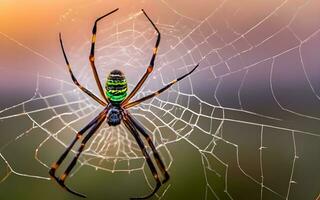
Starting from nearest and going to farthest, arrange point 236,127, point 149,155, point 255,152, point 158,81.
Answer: point 149,155, point 158,81, point 255,152, point 236,127

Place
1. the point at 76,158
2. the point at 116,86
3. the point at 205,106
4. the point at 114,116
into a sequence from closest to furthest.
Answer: the point at 116,86 < the point at 76,158 < the point at 114,116 < the point at 205,106

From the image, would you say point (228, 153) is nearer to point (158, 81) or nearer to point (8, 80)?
point (158, 81)

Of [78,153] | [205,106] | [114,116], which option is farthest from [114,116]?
[205,106]

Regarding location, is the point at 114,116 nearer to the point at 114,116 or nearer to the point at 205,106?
the point at 114,116

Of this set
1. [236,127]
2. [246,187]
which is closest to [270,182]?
[246,187]

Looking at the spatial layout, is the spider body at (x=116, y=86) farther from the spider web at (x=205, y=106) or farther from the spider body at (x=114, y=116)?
the spider web at (x=205, y=106)

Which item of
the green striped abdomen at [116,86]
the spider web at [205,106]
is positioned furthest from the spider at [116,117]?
the spider web at [205,106]
